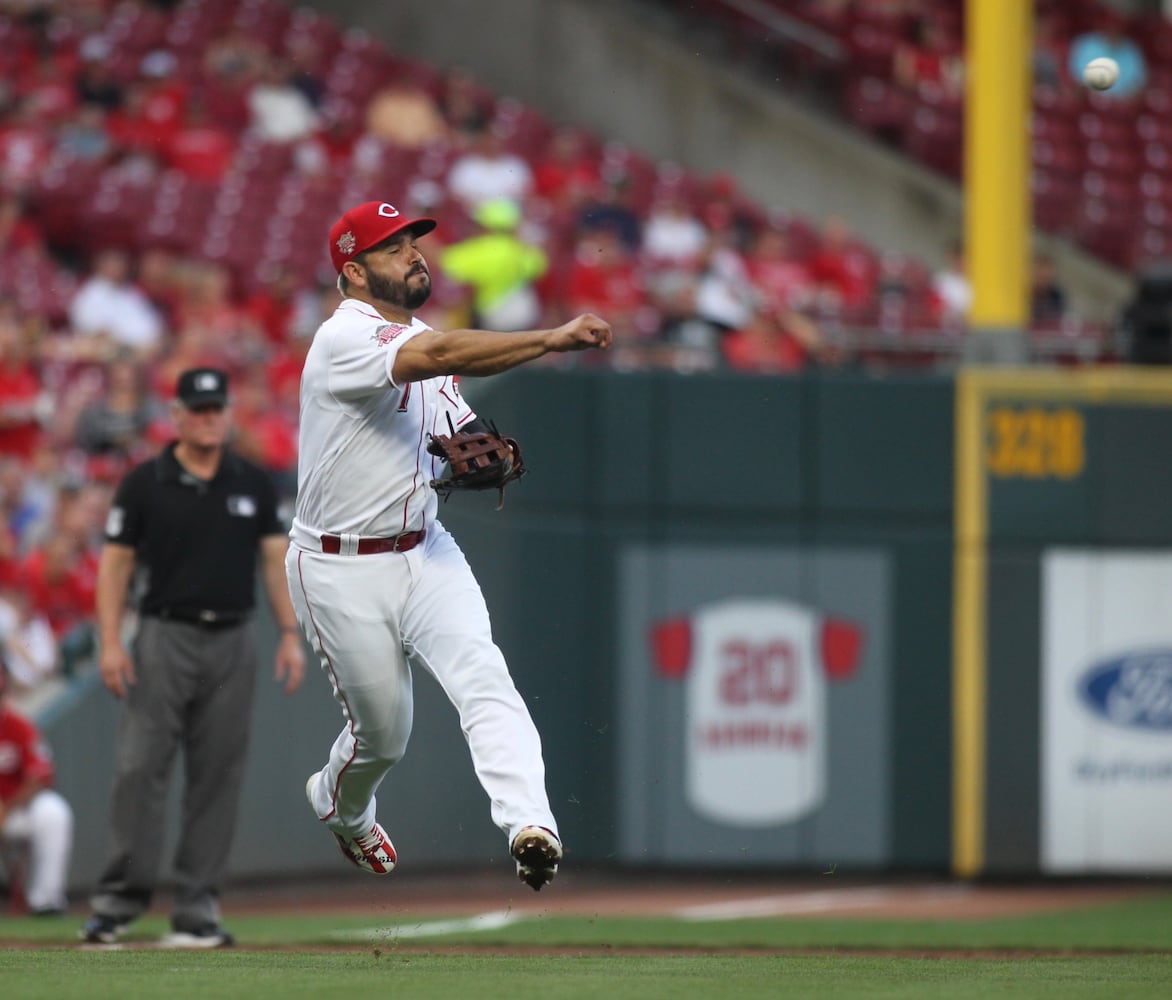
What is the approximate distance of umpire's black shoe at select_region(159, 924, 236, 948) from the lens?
7.52 metres

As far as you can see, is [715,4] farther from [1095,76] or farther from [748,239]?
[1095,76]

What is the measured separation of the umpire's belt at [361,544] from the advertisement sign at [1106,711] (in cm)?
642

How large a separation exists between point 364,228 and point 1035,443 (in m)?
6.47

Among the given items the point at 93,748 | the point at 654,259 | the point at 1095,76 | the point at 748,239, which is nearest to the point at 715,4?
the point at 748,239

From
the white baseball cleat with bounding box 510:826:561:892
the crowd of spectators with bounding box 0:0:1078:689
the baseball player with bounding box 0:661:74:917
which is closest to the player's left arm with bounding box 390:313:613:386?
the white baseball cleat with bounding box 510:826:561:892

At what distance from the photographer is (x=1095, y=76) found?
30.3 ft

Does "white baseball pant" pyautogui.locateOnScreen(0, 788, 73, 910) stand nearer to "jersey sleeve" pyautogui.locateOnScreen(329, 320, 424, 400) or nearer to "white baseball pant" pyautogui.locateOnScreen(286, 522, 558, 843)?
"white baseball pant" pyautogui.locateOnScreen(286, 522, 558, 843)

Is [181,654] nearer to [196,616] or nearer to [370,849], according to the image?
[196,616]

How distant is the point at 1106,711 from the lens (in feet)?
38.0

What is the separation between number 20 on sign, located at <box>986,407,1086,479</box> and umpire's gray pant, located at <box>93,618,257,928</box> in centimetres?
535

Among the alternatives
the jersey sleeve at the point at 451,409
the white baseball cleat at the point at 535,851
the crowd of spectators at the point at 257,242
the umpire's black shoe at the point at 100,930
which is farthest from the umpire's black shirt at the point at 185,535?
the white baseball cleat at the point at 535,851

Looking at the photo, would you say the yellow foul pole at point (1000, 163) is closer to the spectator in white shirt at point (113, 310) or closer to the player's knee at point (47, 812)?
the spectator in white shirt at point (113, 310)

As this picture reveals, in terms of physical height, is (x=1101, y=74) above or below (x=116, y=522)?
above

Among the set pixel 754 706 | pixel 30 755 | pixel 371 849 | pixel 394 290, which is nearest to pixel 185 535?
pixel 371 849
